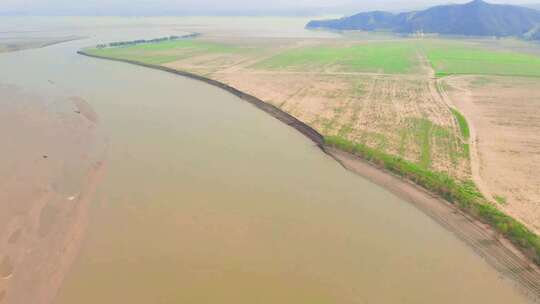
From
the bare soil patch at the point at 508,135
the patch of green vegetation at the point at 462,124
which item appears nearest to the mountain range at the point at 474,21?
the bare soil patch at the point at 508,135

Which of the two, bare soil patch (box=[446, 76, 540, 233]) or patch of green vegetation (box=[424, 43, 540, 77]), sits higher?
patch of green vegetation (box=[424, 43, 540, 77])

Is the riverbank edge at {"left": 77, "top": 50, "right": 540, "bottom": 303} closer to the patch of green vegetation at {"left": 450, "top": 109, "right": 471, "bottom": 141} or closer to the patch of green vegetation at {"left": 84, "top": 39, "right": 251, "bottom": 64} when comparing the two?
the patch of green vegetation at {"left": 450, "top": 109, "right": 471, "bottom": 141}

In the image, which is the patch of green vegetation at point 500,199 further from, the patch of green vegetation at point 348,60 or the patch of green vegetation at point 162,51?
the patch of green vegetation at point 162,51

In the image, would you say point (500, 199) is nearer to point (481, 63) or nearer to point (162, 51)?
point (481, 63)

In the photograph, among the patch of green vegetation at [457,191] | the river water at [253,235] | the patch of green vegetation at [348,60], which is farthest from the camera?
the patch of green vegetation at [348,60]

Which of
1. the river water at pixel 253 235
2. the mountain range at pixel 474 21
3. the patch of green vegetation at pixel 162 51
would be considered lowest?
the river water at pixel 253 235

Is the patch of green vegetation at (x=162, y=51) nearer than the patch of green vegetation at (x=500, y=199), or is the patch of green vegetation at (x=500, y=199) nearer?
the patch of green vegetation at (x=500, y=199)

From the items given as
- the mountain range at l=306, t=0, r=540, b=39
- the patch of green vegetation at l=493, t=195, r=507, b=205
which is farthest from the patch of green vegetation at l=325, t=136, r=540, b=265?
the mountain range at l=306, t=0, r=540, b=39
